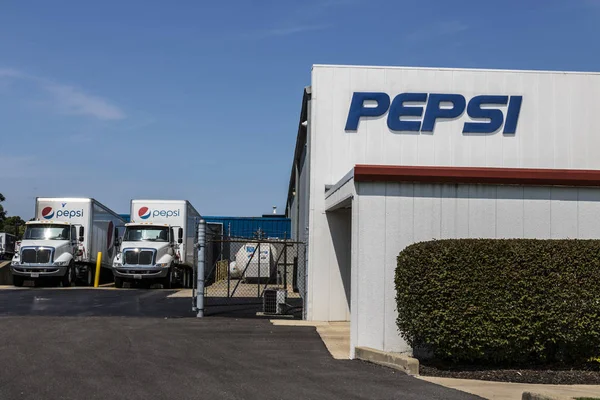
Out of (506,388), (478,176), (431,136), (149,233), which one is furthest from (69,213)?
(506,388)

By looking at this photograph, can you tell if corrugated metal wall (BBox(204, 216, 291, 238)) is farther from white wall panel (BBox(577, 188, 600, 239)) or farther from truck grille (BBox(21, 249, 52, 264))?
white wall panel (BBox(577, 188, 600, 239))

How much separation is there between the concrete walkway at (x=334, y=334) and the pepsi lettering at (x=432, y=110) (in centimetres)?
463

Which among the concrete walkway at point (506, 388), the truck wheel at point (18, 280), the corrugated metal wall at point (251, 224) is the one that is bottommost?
the concrete walkway at point (506, 388)

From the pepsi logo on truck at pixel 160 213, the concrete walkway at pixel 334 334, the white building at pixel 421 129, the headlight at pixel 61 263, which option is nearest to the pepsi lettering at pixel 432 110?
the white building at pixel 421 129

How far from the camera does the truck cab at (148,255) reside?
28.7 meters

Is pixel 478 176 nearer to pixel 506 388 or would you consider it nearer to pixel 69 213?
pixel 506 388

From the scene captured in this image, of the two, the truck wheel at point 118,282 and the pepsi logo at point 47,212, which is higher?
the pepsi logo at point 47,212

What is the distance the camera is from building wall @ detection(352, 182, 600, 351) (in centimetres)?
1154

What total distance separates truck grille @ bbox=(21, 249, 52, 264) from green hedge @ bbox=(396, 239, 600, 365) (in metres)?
21.9

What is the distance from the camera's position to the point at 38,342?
12328 millimetres

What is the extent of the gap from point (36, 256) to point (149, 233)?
461cm

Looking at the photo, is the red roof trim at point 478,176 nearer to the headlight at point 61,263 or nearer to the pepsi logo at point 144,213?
the pepsi logo at point 144,213

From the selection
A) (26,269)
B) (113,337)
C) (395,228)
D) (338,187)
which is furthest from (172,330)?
(26,269)

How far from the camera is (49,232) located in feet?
96.8
